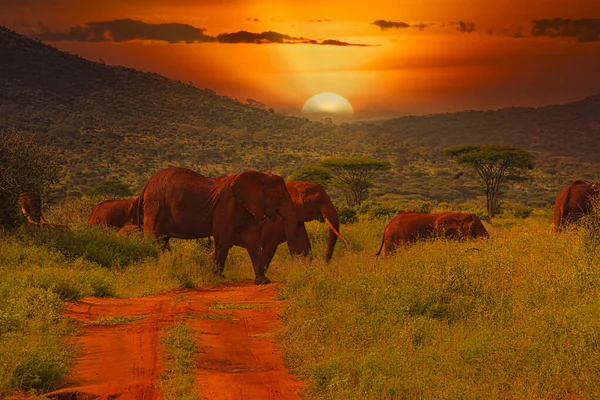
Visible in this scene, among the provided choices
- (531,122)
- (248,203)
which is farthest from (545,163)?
(248,203)

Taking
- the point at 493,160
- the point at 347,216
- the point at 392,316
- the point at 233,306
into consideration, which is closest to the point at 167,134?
the point at 493,160

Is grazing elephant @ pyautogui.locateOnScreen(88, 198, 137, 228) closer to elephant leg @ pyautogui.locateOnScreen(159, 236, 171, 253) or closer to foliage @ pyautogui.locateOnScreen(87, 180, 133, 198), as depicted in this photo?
elephant leg @ pyautogui.locateOnScreen(159, 236, 171, 253)

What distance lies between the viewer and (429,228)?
64.2ft

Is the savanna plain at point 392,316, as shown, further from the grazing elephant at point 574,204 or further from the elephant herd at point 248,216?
the grazing elephant at point 574,204

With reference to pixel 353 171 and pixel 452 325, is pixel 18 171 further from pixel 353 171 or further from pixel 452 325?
pixel 353 171

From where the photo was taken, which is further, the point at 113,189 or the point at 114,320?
the point at 113,189

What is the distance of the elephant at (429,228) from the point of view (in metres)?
19.2

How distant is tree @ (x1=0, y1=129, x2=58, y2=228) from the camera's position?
1792 centimetres

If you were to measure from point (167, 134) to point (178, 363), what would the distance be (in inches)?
3725

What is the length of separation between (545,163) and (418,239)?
371ft

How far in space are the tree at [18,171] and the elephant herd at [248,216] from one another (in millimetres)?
654

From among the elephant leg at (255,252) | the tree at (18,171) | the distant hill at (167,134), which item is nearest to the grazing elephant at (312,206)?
the elephant leg at (255,252)

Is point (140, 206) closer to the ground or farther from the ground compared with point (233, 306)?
farther from the ground

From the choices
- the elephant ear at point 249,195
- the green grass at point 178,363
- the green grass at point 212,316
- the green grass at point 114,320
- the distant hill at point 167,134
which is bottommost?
the distant hill at point 167,134
